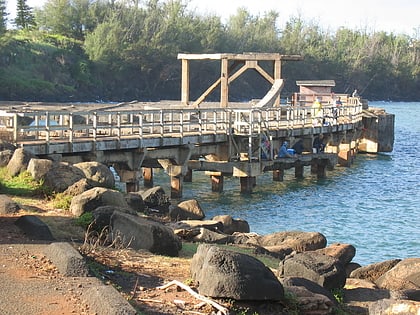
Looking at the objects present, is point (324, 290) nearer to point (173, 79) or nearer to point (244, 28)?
point (173, 79)

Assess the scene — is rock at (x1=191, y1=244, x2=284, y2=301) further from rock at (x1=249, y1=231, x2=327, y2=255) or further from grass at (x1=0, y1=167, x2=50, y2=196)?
rock at (x1=249, y1=231, x2=327, y2=255)

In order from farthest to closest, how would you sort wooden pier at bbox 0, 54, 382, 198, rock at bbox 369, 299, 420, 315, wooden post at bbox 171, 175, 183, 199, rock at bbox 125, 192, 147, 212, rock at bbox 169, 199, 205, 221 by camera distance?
wooden post at bbox 171, 175, 183, 199, wooden pier at bbox 0, 54, 382, 198, rock at bbox 169, 199, 205, 221, rock at bbox 125, 192, 147, 212, rock at bbox 369, 299, 420, 315

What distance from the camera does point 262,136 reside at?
3123cm

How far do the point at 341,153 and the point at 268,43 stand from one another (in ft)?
278

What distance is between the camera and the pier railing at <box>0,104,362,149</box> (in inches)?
877

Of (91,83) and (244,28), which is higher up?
(244,28)

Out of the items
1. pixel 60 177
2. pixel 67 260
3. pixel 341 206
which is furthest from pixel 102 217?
pixel 341 206

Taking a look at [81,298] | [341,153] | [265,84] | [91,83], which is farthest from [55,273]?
[265,84]

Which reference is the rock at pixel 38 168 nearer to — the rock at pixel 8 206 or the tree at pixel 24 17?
the rock at pixel 8 206

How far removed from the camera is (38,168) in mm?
Answer: 17125

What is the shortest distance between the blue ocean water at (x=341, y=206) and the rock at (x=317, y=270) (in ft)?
25.7

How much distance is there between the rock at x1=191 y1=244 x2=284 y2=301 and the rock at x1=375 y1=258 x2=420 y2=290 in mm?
4728

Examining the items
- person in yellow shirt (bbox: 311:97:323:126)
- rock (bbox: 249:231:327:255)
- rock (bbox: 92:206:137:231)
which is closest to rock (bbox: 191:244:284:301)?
rock (bbox: 92:206:137:231)

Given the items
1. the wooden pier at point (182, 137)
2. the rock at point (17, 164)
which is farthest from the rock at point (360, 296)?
the wooden pier at point (182, 137)
